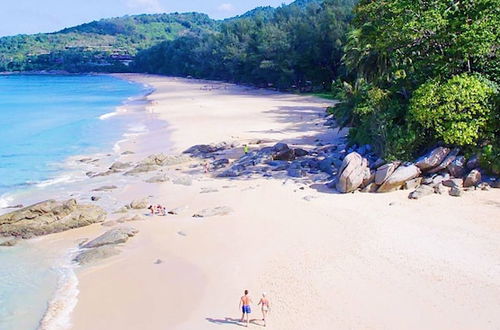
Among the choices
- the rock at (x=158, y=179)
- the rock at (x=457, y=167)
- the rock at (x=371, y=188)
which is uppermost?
the rock at (x=457, y=167)

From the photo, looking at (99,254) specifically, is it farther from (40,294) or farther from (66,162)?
(66,162)

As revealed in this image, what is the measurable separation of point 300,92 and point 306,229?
208 ft

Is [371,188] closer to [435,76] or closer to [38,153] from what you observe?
[435,76]

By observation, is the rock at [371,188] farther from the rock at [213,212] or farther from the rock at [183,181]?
the rock at [183,181]

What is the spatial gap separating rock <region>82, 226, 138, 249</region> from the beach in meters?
0.32

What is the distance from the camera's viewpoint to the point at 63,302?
16578 mm

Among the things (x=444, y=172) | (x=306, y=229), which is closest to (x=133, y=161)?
(x=306, y=229)

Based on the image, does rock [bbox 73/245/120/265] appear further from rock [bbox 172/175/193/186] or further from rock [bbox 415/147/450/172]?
rock [bbox 415/147/450/172]

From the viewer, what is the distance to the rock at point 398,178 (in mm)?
24891

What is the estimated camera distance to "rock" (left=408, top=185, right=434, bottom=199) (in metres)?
23.6

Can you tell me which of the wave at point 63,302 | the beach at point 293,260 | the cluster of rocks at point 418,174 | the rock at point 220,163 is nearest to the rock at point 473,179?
the cluster of rocks at point 418,174

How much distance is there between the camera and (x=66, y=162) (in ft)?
126

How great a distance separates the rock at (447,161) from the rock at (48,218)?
16.5 metres

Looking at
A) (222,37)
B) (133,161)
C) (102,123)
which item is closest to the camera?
(133,161)
